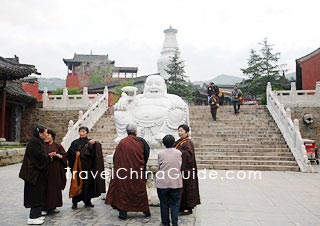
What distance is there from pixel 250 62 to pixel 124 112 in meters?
23.4

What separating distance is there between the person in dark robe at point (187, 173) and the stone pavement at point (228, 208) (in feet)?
0.67

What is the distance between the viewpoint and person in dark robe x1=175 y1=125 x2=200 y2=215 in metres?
4.41

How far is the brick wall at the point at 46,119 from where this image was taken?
744 inches

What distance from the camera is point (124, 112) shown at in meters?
5.25

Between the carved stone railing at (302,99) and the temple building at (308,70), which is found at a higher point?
the temple building at (308,70)

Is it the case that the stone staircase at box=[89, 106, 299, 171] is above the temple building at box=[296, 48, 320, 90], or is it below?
below

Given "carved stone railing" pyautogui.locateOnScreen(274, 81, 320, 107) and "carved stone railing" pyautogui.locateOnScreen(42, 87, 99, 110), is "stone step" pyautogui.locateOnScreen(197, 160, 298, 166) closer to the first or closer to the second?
"carved stone railing" pyautogui.locateOnScreen(274, 81, 320, 107)

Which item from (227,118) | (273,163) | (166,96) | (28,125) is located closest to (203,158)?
(273,163)

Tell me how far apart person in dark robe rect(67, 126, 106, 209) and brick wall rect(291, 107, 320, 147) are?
13929 millimetres

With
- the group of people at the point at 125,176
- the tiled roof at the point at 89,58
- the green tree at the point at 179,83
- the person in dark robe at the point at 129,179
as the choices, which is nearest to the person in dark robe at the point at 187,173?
the group of people at the point at 125,176

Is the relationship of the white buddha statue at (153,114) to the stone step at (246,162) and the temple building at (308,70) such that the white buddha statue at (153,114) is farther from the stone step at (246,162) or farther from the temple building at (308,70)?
the temple building at (308,70)

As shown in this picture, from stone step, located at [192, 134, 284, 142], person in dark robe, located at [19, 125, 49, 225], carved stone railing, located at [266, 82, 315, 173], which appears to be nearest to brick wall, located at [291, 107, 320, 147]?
carved stone railing, located at [266, 82, 315, 173]

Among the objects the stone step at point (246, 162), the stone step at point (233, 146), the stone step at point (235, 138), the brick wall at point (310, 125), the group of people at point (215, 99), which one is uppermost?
the group of people at point (215, 99)

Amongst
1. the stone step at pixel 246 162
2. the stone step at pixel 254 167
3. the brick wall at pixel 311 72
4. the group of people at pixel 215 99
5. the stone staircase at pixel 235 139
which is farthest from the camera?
the brick wall at pixel 311 72
